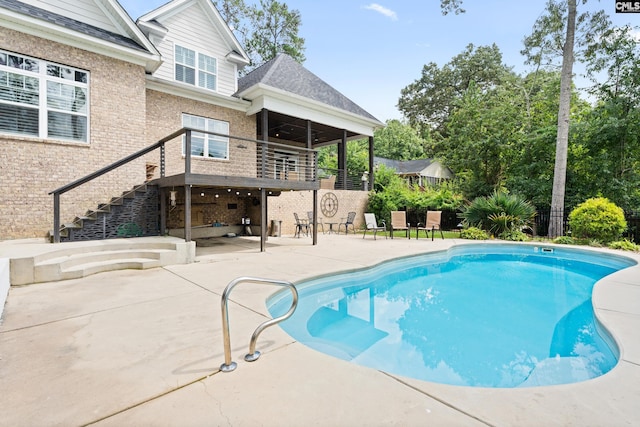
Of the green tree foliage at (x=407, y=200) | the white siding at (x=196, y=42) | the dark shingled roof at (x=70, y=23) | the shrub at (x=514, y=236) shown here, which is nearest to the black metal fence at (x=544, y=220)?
the green tree foliage at (x=407, y=200)

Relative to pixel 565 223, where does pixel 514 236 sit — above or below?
below

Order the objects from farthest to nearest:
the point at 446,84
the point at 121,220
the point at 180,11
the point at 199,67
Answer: the point at 446,84 → the point at 199,67 → the point at 180,11 → the point at 121,220

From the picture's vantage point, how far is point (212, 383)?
225 cm

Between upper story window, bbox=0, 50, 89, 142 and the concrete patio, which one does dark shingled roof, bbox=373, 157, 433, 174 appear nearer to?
upper story window, bbox=0, 50, 89, 142

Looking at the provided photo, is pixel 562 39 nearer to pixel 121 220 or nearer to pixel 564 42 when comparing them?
pixel 564 42

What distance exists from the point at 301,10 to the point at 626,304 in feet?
89.4

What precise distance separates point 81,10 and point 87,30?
45.7 inches

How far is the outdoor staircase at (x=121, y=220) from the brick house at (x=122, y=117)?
0.03 m

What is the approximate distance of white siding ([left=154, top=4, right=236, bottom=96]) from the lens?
37.5ft

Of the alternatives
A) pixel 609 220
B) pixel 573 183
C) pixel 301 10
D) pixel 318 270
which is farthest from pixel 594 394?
pixel 301 10

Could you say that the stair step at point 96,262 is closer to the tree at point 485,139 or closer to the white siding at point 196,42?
the white siding at point 196,42

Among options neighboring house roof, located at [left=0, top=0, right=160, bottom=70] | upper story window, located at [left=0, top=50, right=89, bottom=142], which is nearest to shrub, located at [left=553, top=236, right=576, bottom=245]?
neighboring house roof, located at [left=0, top=0, right=160, bottom=70]

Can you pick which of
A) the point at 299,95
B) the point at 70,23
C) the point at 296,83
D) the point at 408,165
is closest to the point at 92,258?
the point at 70,23

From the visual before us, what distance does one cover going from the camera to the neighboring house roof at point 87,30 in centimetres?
731
